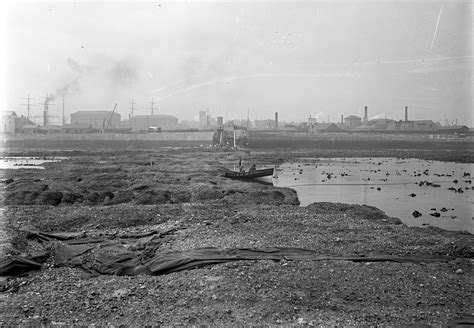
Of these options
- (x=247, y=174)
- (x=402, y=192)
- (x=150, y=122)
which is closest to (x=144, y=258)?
(x=247, y=174)

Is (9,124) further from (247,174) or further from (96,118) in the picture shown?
(247,174)

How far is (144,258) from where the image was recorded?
654cm

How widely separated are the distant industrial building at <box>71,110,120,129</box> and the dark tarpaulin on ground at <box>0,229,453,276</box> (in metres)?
79.2

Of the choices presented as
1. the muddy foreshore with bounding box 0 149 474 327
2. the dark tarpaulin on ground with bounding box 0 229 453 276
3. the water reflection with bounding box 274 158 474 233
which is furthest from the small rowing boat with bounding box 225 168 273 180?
the dark tarpaulin on ground with bounding box 0 229 453 276

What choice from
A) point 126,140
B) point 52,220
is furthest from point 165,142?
point 52,220

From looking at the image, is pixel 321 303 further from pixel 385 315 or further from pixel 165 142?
A: pixel 165 142

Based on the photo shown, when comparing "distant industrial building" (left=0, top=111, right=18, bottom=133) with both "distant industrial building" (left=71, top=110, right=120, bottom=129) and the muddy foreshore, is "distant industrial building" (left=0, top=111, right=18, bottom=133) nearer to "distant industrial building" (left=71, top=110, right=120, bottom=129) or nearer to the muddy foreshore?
"distant industrial building" (left=71, top=110, right=120, bottom=129)

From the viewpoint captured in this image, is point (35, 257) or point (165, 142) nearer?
point (35, 257)

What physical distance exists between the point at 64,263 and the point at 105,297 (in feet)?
5.84

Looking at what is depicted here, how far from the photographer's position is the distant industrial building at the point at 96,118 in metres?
83.5

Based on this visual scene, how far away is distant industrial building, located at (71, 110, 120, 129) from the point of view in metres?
83.5

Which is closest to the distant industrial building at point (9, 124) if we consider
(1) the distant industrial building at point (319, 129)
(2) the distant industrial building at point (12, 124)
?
(2) the distant industrial building at point (12, 124)

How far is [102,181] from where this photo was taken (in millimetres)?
17688

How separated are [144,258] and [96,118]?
84396 millimetres
